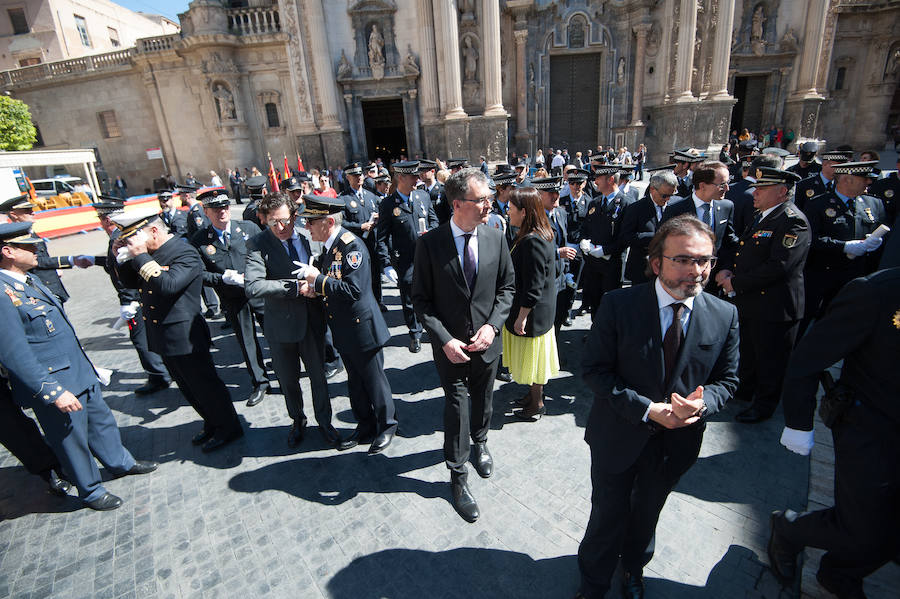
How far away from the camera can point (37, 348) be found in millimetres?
3195

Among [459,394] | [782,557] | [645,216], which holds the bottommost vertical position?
[782,557]

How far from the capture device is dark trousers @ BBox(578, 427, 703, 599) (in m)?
2.16

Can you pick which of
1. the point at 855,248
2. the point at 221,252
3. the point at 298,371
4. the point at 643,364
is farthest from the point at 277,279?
the point at 855,248

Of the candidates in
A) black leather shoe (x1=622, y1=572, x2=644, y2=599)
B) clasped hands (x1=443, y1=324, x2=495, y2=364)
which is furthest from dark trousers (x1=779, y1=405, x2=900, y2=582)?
clasped hands (x1=443, y1=324, x2=495, y2=364)

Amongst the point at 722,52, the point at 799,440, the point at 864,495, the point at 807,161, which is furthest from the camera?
the point at 722,52

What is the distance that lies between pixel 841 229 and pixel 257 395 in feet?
21.7

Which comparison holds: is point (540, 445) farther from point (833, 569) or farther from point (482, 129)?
point (482, 129)

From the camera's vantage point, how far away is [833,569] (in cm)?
227

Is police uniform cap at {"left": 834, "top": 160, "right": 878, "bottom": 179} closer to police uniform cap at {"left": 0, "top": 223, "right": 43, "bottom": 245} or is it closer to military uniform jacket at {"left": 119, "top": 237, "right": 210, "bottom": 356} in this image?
military uniform jacket at {"left": 119, "top": 237, "right": 210, "bottom": 356}

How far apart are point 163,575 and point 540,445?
2.94 meters

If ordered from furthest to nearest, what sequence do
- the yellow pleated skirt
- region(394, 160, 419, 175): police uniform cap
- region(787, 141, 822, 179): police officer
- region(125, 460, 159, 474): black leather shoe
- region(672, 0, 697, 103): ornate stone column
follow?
1. region(672, 0, 697, 103): ornate stone column
2. region(787, 141, 822, 179): police officer
3. region(394, 160, 419, 175): police uniform cap
4. the yellow pleated skirt
5. region(125, 460, 159, 474): black leather shoe

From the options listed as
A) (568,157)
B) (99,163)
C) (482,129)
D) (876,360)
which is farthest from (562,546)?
(99,163)

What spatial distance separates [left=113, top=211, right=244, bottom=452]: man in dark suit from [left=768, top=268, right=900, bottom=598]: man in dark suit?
4.27m

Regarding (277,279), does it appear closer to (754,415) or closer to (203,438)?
(203,438)
